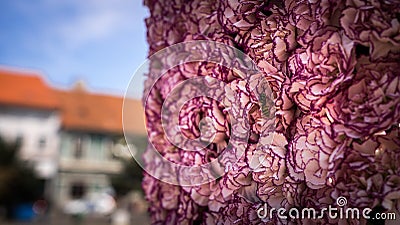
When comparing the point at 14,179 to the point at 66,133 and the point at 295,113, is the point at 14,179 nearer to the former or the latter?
the point at 66,133

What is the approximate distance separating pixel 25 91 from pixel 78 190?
4.25m

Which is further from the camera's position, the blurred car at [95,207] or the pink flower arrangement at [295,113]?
the blurred car at [95,207]

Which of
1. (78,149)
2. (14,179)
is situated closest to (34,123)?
(78,149)

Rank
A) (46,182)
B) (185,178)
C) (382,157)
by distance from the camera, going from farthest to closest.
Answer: (46,182), (185,178), (382,157)

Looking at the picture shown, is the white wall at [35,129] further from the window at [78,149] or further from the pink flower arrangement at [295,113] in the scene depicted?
the pink flower arrangement at [295,113]

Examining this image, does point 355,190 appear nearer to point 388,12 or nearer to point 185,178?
point 388,12

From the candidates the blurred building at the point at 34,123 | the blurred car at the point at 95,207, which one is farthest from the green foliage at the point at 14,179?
the blurred building at the point at 34,123

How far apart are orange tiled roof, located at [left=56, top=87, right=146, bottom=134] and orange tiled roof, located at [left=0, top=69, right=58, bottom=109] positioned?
608 mm

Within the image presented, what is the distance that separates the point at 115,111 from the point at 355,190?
1664 cm

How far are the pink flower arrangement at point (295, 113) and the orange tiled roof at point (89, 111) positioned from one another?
1533 cm

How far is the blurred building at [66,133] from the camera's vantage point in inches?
638

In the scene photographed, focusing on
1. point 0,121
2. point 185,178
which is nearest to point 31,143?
point 0,121

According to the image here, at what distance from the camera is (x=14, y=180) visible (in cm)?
1305

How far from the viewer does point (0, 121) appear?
647 inches
